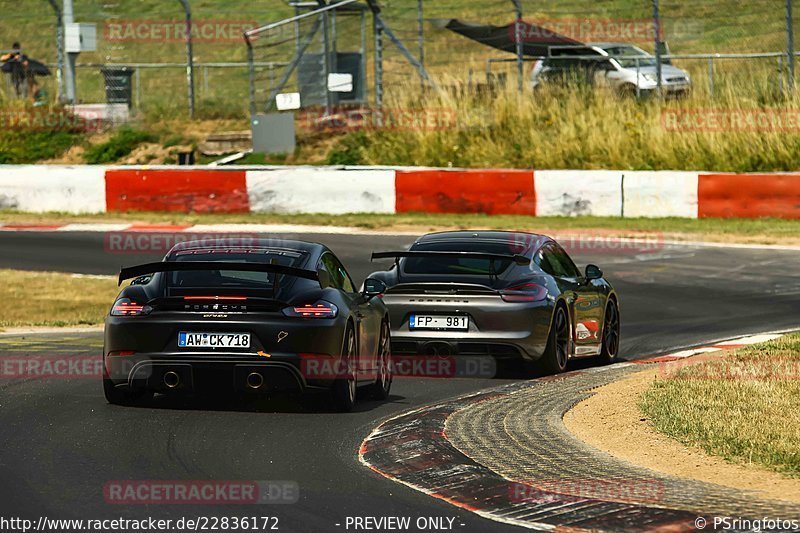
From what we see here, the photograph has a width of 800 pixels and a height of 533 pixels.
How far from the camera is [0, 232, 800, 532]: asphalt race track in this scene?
22.9 feet

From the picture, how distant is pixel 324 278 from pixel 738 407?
10.1ft

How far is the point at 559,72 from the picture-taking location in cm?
3259

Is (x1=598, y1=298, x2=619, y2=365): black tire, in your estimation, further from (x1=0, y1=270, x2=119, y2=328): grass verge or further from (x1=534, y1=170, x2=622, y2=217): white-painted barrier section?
(x1=534, y1=170, x2=622, y2=217): white-painted barrier section

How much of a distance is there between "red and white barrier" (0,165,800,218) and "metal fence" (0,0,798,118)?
4236 millimetres

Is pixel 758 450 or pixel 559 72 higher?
pixel 559 72

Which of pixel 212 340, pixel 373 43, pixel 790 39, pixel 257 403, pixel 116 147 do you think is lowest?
pixel 257 403

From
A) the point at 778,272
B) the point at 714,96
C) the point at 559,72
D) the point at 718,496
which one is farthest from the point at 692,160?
the point at 718,496

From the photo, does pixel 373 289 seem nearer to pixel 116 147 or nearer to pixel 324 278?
pixel 324 278

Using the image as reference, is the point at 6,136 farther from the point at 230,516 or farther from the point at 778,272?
the point at 230,516

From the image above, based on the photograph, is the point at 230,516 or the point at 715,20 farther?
the point at 715,20

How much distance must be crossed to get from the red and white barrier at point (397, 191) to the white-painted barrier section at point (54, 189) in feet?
0.06

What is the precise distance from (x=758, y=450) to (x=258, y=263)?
3.74m

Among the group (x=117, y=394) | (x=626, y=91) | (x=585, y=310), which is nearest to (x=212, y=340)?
(x=117, y=394)

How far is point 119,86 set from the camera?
3447cm
